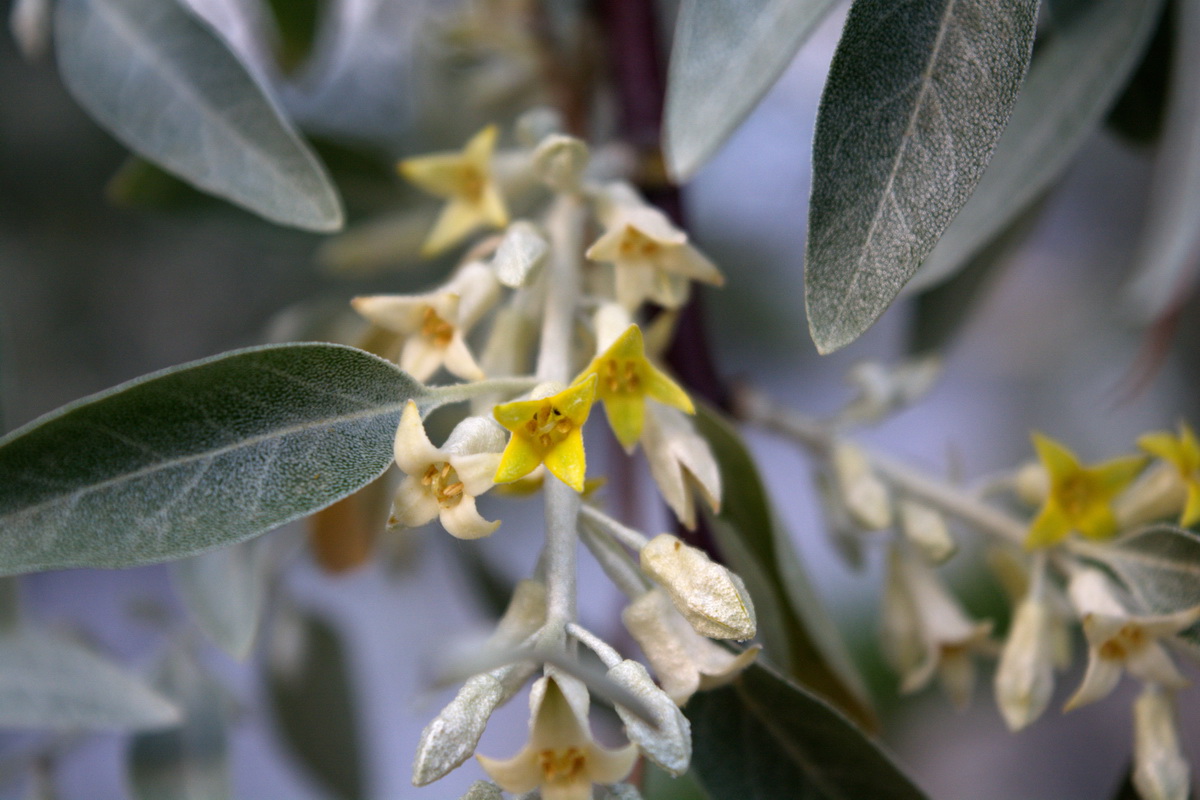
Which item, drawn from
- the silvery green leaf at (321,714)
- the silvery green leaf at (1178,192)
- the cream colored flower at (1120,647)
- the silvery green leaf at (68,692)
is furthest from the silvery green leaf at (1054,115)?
the silvery green leaf at (321,714)

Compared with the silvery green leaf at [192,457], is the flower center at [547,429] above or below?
above

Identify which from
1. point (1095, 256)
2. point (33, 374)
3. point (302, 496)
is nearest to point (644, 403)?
point (302, 496)

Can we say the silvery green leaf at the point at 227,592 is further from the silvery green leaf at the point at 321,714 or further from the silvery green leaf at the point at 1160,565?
the silvery green leaf at the point at 1160,565

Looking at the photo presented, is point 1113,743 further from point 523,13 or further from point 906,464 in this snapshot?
point 523,13

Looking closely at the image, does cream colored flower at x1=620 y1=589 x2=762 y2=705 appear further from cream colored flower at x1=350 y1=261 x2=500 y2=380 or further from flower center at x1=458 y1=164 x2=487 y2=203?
flower center at x1=458 y1=164 x2=487 y2=203

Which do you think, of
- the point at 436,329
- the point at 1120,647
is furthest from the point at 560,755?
the point at 1120,647

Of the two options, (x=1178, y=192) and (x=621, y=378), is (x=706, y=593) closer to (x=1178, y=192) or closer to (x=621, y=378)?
(x=621, y=378)

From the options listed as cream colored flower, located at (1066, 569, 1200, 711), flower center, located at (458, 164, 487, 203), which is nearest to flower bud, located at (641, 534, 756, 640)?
cream colored flower, located at (1066, 569, 1200, 711)
